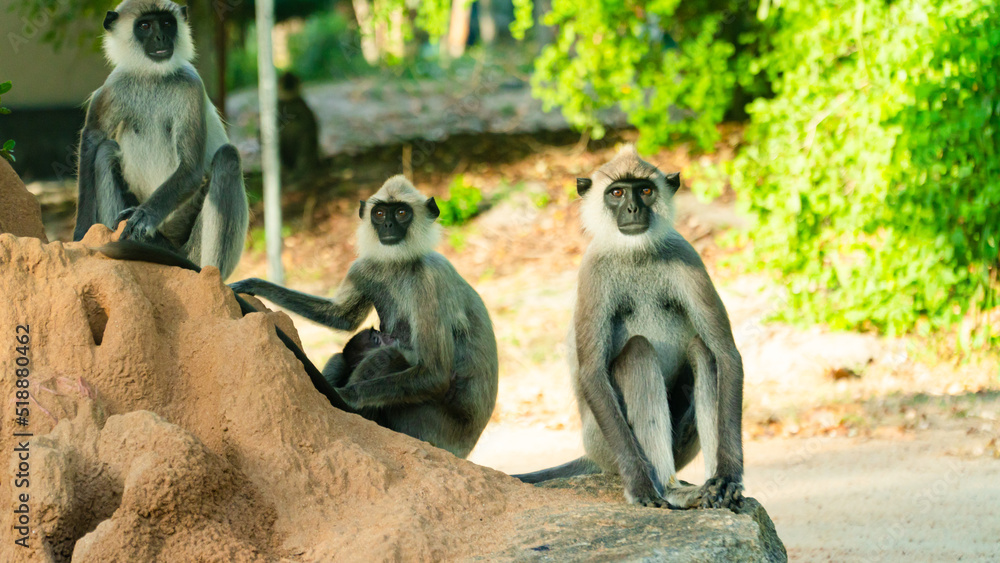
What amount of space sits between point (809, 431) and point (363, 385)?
4373mm

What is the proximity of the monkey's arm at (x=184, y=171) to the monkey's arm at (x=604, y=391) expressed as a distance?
2049 mm

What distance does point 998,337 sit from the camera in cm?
771

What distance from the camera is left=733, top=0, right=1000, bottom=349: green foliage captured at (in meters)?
7.52

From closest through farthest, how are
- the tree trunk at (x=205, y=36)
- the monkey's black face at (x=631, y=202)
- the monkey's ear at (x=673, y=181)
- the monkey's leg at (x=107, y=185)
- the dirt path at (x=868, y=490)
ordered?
1. the monkey's black face at (x=631, y=202)
2. the monkey's ear at (x=673, y=181)
3. the monkey's leg at (x=107, y=185)
4. the dirt path at (x=868, y=490)
5. the tree trunk at (x=205, y=36)

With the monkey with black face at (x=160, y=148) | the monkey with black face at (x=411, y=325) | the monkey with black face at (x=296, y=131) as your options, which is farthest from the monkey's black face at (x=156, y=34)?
the monkey with black face at (x=296, y=131)

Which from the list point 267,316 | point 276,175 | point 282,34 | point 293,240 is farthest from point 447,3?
point 282,34

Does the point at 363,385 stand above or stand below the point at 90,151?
below

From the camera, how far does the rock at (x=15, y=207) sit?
3926 millimetres

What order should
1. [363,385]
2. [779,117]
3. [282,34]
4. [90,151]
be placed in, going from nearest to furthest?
[363,385]
[90,151]
[779,117]
[282,34]

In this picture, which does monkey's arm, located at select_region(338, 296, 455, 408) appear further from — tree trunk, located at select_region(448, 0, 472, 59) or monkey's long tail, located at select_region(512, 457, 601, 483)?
tree trunk, located at select_region(448, 0, 472, 59)

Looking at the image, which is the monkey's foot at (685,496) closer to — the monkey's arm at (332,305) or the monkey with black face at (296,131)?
the monkey's arm at (332,305)

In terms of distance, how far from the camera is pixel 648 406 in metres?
4.04

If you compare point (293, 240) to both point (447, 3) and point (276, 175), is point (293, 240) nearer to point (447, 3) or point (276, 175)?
point (276, 175)

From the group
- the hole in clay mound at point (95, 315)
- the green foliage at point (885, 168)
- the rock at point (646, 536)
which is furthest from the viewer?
the green foliage at point (885, 168)
